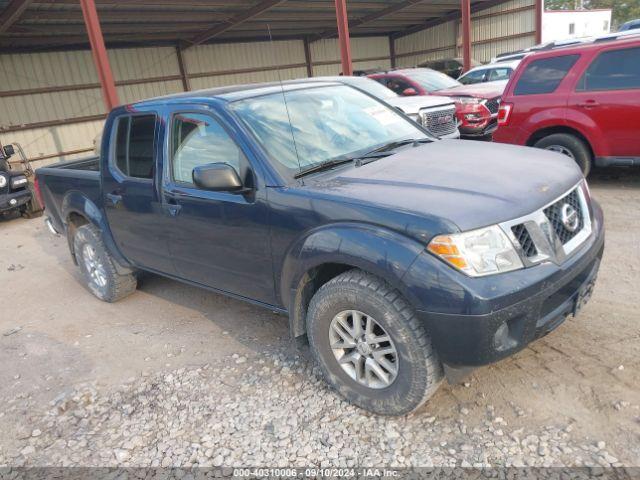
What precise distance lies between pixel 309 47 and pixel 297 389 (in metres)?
22.2

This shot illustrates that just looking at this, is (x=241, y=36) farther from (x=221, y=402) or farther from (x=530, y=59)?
(x=221, y=402)

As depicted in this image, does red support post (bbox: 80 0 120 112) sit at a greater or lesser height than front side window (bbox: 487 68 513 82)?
greater

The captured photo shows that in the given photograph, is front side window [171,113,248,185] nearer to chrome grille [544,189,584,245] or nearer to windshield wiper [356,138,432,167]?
windshield wiper [356,138,432,167]

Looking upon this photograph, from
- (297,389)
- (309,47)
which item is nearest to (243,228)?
(297,389)

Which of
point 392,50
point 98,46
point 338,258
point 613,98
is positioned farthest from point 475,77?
point 392,50

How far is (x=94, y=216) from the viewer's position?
4.70 metres

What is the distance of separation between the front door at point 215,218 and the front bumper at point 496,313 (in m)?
1.17

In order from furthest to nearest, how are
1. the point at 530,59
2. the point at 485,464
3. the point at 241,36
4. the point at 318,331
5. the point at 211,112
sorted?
1. the point at 241,36
2. the point at 530,59
3. the point at 211,112
4. the point at 318,331
5. the point at 485,464

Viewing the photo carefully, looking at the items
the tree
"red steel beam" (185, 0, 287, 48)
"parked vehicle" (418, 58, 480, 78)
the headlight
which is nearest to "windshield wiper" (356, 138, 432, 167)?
the headlight

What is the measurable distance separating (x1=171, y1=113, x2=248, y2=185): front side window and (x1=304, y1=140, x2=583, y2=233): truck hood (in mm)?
636

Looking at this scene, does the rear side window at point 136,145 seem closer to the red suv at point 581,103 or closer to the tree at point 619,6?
the red suv at point 581,103

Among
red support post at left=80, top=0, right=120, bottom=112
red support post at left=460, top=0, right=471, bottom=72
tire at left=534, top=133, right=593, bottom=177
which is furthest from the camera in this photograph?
red support post at left=460, top=0, right=471, bottom=72

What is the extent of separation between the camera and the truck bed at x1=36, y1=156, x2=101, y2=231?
4.65m

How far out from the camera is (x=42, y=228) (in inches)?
352
